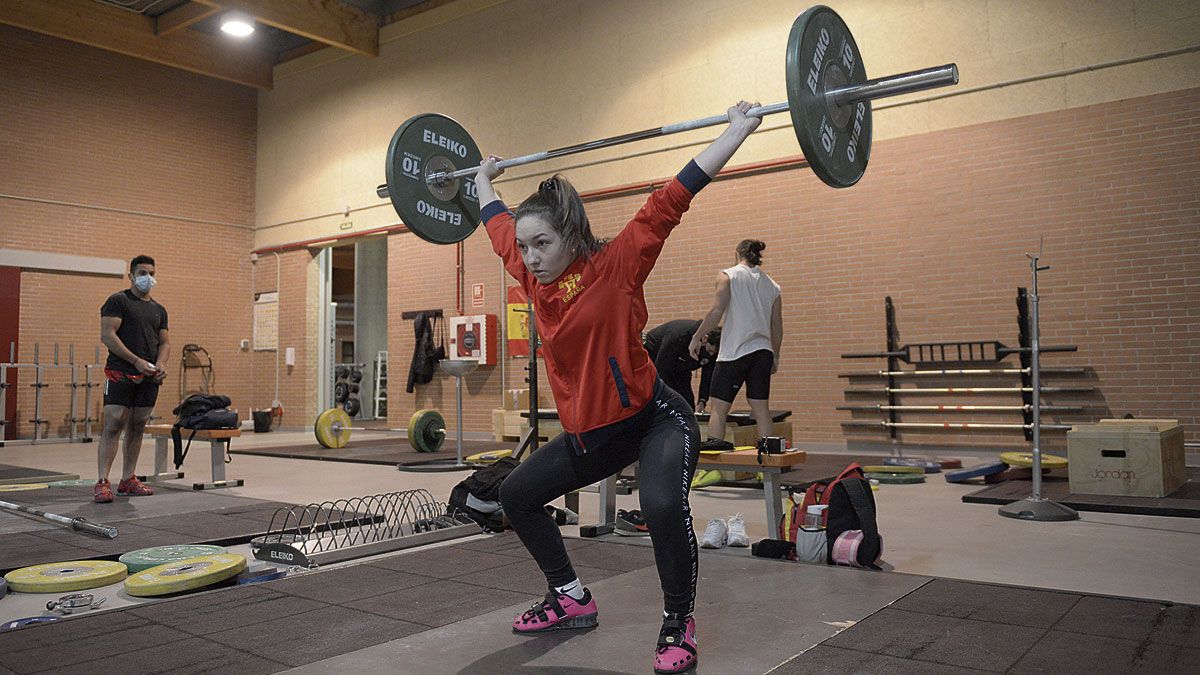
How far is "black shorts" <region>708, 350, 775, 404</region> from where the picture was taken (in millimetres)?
4676

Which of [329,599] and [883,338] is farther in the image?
[883,338]

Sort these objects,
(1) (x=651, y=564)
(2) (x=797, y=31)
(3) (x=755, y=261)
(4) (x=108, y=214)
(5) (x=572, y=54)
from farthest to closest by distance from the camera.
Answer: (4) (x=108, y=214) → (5) (x=572, y=54) → (3) (x=755, y=261) → (1) (x=651, y=564) → (2) (x=797, y=31)

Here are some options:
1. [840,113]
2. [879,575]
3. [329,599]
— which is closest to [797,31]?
[840,113]

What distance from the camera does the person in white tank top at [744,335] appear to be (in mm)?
4637

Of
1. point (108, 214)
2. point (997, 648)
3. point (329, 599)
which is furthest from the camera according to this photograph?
point (108, 214)

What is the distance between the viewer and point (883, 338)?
7.16 metres

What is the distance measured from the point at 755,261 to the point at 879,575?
2.33 m

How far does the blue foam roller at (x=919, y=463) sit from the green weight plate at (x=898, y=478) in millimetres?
367

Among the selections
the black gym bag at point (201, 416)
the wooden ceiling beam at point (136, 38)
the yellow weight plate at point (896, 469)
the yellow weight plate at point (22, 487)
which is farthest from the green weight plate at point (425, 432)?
the wooden ceiling beam at point (136, 38)

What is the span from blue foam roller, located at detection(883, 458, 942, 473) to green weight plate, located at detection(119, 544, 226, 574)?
4388 mm

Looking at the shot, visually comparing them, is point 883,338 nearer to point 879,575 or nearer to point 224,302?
point 879,575

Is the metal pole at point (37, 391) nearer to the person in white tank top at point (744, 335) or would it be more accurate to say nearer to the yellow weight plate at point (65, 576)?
the yellow weight plate at point (65, 576)

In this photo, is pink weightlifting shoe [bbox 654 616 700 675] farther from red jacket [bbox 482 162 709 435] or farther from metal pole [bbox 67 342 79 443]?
metal pole [bbox 67 342 79 443]

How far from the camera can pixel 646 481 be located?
1971 mm
